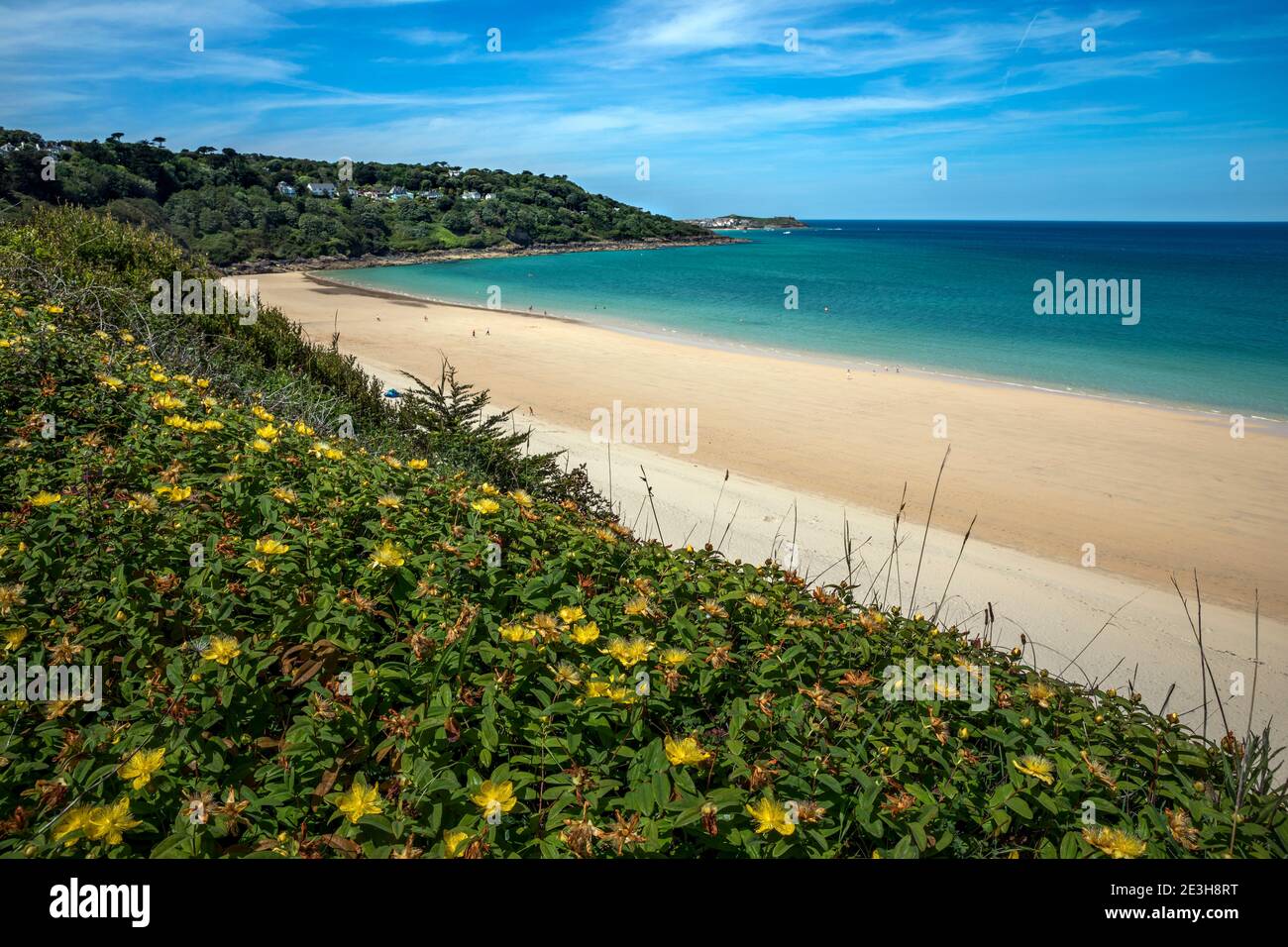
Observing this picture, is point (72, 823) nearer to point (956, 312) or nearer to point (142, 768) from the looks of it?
point (142, 768)

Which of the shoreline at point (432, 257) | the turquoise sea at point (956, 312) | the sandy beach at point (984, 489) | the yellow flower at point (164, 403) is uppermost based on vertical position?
the shoreline at point (432, 257)

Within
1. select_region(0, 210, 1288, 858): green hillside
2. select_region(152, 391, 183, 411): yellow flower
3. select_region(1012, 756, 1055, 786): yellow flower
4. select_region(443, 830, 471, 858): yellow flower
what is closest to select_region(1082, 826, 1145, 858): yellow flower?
select_region(0, 210, 1288, 858): green hillside

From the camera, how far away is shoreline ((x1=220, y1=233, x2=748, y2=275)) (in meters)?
51.5

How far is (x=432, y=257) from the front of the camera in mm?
67688

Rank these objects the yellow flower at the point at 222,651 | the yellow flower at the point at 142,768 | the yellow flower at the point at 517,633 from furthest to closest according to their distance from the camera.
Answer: the yellow flower at the point at 517,633, the yellow flower at the point at 222,651, the yellow flower at the point at 142,768

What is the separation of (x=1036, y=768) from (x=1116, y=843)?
0.26 metres

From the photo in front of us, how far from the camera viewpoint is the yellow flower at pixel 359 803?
1555 millimetres

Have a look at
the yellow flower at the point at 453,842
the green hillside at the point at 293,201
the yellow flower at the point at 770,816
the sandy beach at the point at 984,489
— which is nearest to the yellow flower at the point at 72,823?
the yellow flower at the point at 453,842

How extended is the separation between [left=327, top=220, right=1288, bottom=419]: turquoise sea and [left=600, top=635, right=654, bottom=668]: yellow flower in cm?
2066

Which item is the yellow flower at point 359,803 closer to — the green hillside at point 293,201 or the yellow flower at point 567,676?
the yellow flower at point 567,676

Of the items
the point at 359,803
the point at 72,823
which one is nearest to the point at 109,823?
the point at 72,823

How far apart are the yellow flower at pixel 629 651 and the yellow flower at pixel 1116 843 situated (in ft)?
4.00
